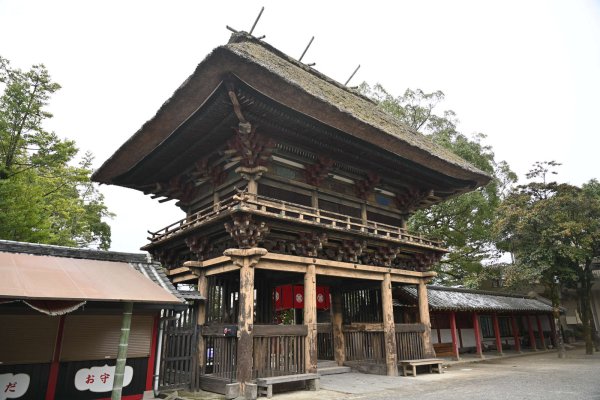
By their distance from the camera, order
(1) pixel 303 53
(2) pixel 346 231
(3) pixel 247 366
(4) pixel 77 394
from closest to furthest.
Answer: (4) pixel 77 394, (3) pixel 247 366, (2) pixel 346 231, (1) pixel 303 53

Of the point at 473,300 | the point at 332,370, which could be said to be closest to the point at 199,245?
the point at 332,370

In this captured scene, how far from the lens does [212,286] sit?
11.3 meters

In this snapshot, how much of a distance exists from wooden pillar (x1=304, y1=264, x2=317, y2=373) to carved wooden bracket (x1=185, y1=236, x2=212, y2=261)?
3.07m

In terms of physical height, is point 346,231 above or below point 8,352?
above

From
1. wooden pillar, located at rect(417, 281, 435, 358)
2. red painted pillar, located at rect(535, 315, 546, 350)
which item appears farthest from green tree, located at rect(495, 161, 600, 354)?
wooden pillar, located at rect(417, 281, 435, 358)

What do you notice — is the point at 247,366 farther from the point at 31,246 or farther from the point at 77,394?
the point at 31,246

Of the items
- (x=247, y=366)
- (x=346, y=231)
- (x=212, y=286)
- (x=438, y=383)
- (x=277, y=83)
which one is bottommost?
(x=438, y=383)

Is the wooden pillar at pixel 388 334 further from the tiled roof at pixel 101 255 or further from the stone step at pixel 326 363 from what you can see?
the tiled roof at pixel 101 255

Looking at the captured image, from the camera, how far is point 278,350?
938 cm

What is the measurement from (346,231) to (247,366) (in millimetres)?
4579

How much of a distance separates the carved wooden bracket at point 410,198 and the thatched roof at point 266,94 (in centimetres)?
151

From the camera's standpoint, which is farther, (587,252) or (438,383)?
(587,252)

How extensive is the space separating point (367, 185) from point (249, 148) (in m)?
4.74

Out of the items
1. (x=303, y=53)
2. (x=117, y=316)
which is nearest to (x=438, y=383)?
(x=117, y=316)
